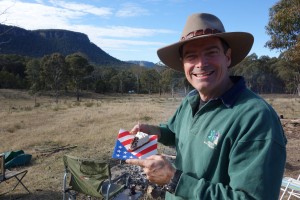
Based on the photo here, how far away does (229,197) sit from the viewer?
1.35 m

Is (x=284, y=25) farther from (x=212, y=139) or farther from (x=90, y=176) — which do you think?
(x=212, y=139)

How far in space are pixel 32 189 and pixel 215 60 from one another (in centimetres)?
609

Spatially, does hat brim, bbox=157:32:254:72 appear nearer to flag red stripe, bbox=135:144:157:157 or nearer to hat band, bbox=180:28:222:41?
hat band, bbox=180:28:222:41

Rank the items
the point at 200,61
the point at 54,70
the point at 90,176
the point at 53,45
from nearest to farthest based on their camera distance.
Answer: the point at 200,61 → the point at 90,176 → the point at 54,70 → the point at 53,45

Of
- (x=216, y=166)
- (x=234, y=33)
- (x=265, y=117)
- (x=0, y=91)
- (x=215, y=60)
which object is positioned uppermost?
(x=234, y=33)

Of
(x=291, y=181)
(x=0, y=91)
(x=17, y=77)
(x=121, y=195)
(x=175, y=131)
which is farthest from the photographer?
(x=17, y=77)

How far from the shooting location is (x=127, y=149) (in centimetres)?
199

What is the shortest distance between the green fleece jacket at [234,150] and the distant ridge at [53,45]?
108 m

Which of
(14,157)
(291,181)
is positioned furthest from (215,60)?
(14,157)

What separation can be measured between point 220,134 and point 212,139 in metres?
0.06

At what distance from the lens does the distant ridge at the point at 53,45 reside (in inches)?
4707

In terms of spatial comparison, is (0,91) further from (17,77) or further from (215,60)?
(215,60)

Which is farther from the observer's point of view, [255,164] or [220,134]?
[220,134]

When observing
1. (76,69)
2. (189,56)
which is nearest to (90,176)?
(189,56)
